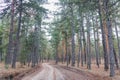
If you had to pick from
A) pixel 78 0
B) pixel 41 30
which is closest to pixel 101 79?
pixel 78 0

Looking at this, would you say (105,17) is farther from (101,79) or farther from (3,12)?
(3,12)

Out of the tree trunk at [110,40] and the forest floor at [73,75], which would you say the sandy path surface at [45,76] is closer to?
the forest floor at [73,75]

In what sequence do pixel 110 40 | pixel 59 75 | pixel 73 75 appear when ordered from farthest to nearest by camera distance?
pixel 59 75, pixel 73 75, pixel 110 40

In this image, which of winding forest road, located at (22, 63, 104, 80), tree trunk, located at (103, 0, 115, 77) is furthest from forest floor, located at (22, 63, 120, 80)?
tree trunk, located at (103, 0, 115, 77)

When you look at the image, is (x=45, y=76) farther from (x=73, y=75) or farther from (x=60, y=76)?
(x=73, y=75)

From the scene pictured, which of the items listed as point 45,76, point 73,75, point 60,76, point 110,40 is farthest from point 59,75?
point 110,40

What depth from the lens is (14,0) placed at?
2431 centimetres

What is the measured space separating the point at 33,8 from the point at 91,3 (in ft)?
31.7

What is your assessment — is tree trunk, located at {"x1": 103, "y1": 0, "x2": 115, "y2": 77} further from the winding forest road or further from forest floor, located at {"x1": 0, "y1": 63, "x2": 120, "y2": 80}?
the winding forest road

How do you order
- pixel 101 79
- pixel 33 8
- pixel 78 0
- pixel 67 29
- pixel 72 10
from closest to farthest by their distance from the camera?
pixel 101 79 → pixel 78 0 → pixel 33 8 → pixel 72 10 → pixel 67 29

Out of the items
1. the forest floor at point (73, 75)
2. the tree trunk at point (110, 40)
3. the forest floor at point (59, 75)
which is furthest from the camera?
the tree trunk at point (110, 40)

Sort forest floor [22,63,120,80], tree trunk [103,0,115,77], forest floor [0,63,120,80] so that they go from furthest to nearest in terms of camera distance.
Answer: tree trunk [103,0,115,77] → forest floor [0,63,120,80] → forest floor [22,63,120,80]

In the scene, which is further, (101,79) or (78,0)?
(78,0)

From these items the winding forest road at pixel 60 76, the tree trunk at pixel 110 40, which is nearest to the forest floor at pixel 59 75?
the winding forest road at pixel 60 76
